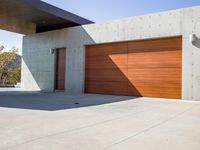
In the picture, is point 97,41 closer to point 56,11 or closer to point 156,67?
point 56,11

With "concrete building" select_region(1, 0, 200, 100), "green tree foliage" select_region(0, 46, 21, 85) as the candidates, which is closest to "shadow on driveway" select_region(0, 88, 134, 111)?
"concrete building" select_region(1, 0, 200, 100)

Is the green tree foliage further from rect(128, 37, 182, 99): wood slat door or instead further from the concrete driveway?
the concrete driveway

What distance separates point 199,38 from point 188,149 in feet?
23.6

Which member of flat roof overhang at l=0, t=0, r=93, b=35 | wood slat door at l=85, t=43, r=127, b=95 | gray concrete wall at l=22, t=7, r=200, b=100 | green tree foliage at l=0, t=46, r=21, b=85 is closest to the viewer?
gray concrete wall at l=22, t=7, r=200, b=100

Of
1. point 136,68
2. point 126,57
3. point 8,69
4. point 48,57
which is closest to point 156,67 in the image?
point 136,68

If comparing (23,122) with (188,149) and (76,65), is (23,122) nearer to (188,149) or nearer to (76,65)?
(188,149)

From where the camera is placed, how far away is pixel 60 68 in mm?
13773

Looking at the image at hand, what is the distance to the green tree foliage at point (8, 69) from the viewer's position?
26.5 m

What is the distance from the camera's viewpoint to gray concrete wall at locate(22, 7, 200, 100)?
30.2 feet

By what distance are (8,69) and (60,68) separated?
16.0 meters

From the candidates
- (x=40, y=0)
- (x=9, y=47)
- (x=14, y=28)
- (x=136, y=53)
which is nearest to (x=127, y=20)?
(x=136, y=53)

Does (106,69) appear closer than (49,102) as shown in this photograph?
No

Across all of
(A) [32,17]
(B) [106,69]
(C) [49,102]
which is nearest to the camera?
(C) [49,102]

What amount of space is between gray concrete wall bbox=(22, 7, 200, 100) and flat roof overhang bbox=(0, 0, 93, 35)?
65cm
